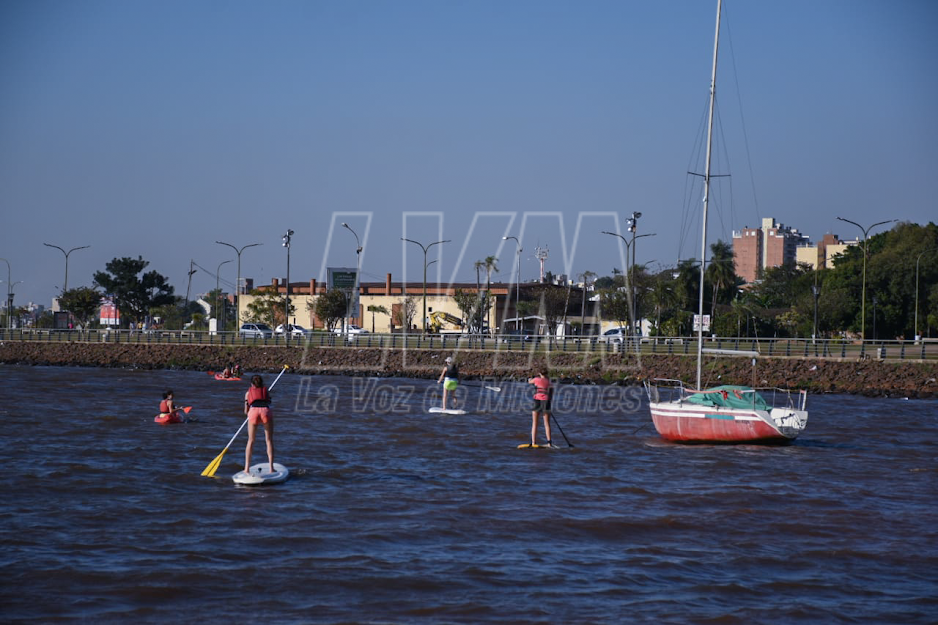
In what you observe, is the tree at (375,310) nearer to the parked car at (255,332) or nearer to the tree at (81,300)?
the parked car at (255,332)

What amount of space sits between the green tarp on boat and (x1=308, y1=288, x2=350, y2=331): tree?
7174 centimetres

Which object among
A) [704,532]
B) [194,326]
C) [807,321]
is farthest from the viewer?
[194,326]

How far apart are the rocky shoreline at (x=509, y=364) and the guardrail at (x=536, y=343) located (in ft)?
4.29

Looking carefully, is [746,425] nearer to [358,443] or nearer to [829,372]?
[358,443]

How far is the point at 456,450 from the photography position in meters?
23.7

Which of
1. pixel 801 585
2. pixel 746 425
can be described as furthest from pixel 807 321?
pixel 801 585

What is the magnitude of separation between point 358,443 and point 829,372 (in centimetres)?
3155

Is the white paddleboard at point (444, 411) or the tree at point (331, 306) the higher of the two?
the tree at point (331, 306)

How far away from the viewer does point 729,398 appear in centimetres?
2442

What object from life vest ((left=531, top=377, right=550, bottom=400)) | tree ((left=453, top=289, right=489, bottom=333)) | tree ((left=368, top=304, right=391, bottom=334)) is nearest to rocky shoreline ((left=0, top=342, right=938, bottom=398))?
life vest ((left=531, top=377, right=550, bottom=400))

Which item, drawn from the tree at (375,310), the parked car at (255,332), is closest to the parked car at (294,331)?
the parked car at (255,332)

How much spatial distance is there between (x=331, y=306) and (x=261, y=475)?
256 ft

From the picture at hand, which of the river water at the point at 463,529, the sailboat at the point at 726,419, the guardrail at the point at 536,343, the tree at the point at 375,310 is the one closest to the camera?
the river water at the point at 463,529

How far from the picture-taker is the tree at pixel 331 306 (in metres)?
95.3
